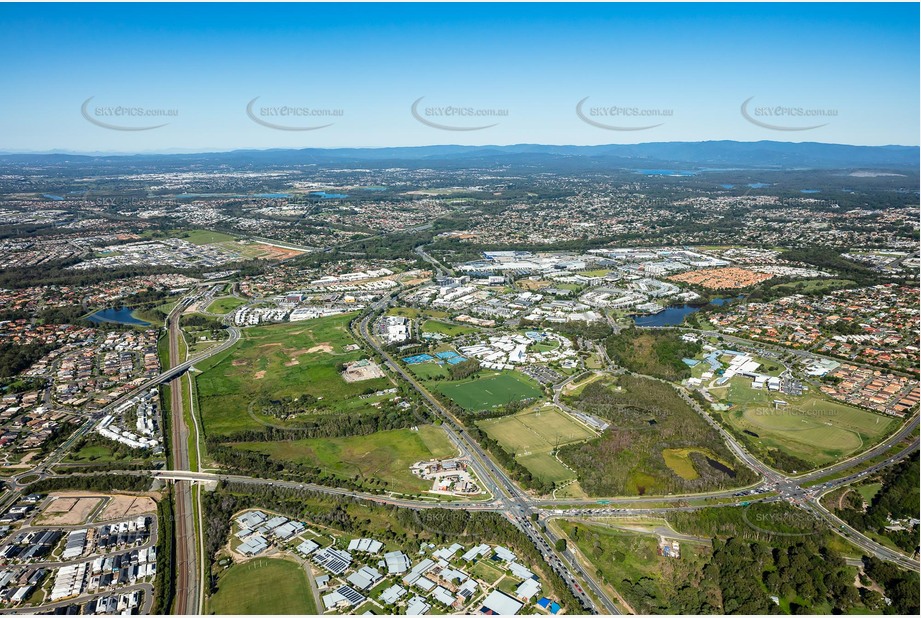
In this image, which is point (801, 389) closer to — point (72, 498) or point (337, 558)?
point (337, 558)

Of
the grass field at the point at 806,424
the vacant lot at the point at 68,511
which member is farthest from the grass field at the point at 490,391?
the vacant lot at the point at 68,511

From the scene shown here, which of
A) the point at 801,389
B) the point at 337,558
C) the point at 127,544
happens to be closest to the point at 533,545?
the point at 337,558

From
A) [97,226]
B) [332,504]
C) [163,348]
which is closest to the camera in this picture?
[332,504]

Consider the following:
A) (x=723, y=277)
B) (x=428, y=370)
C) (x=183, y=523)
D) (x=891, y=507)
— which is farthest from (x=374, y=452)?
(x=723, y=277)

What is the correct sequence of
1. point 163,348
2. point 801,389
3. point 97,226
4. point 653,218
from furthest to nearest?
1. point 653,218
2. point 97,226
3. point 163,348
4. point 801,389

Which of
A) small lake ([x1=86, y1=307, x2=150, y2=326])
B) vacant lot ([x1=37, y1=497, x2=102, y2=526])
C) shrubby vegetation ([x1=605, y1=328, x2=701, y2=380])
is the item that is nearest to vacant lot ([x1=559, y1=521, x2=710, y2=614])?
shrubby vegetation ([x1=605, y1=328, x2=701, y2=380])

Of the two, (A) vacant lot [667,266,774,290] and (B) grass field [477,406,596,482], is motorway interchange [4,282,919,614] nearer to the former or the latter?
(B) grass field [477,406,596,482]
